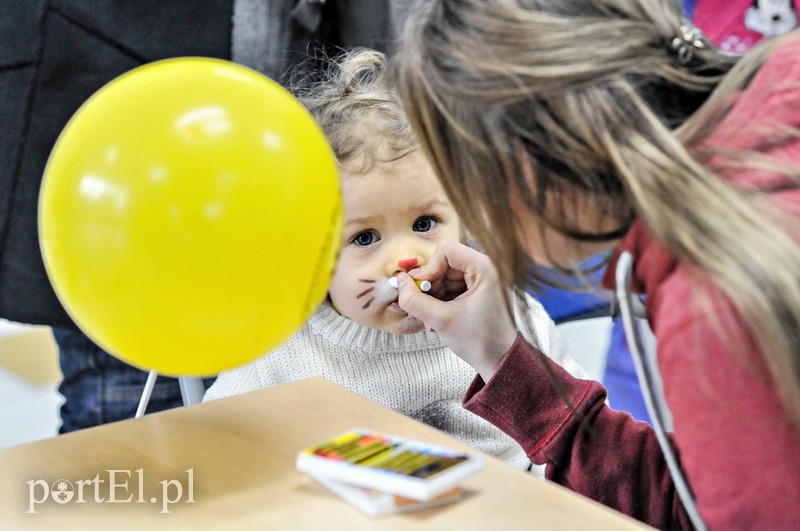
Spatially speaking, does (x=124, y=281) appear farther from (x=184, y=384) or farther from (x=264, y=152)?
(x=184, y=384)

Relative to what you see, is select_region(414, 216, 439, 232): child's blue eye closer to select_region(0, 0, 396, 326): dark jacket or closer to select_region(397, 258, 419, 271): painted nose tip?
select_region(397, 258, 419, 271): painted nose tip

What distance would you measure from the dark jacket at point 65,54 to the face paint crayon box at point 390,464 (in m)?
0.77

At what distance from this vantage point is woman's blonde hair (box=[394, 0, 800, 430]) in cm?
70

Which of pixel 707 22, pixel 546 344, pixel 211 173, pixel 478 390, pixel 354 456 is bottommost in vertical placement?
pixel 546 344

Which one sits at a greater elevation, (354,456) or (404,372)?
(354,456)

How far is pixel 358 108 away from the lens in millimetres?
1354

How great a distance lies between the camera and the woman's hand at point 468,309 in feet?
3.57

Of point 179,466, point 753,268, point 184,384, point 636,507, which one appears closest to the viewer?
point 753,268

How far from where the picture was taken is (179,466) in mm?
810

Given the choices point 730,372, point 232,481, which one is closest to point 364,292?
point 232,481

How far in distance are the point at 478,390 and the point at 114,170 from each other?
0.51 metres

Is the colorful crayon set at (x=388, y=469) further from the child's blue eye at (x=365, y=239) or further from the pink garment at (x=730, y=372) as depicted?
the child's blue eye at (x=365, y=239)

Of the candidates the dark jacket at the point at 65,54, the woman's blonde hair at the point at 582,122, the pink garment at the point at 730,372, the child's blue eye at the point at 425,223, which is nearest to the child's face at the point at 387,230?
the child's blue eye at the point at 425,223

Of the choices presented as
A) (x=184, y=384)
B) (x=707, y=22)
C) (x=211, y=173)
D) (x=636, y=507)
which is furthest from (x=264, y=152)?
(x=707, y=22)
